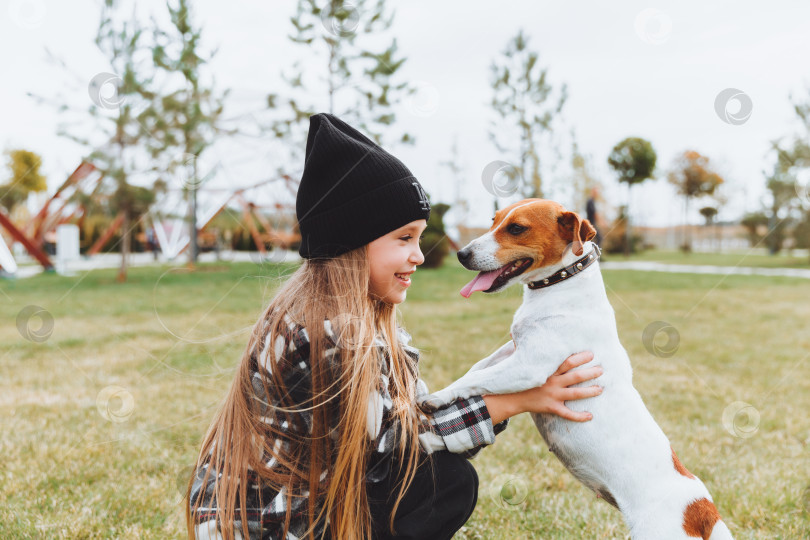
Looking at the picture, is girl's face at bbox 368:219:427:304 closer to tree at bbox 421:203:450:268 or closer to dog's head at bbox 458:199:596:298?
dog's head at bbox 458:199:596:298

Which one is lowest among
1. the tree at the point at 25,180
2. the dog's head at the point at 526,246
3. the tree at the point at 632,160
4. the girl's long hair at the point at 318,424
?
the girl's long hair at the point at 318,424

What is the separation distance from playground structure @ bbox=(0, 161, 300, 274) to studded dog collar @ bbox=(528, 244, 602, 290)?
223 inches

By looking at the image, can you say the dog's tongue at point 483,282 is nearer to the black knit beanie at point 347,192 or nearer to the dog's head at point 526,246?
the dog's head at point 526,246

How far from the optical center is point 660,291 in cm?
1011

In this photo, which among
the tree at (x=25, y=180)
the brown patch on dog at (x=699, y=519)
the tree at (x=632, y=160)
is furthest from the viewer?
the tree at (x=25, y=180)

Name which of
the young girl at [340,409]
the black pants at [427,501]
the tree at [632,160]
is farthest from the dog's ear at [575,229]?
the tree at [632,160]

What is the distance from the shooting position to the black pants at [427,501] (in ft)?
5.77

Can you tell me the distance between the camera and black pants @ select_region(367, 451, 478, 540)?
176cm

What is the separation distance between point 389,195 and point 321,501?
0.96 m

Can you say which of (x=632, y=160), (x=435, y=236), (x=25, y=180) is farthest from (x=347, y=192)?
(x=25, y=180)

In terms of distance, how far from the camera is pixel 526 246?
6.18ft

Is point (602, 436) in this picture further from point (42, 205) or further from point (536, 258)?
point (42, 205)

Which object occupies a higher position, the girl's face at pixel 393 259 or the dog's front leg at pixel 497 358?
the girl's face at pixel 393 259

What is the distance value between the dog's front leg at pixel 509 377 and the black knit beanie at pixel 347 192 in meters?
0.54
